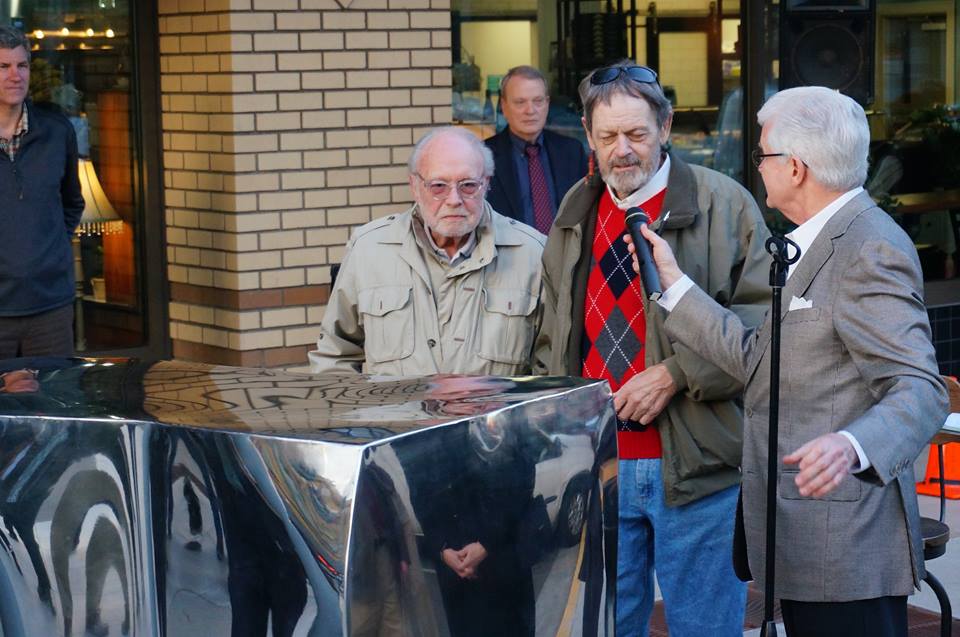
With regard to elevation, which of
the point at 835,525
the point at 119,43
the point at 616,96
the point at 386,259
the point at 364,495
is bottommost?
the point at 835,525

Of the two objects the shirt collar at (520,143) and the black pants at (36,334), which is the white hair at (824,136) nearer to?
the black pants at (36,334)

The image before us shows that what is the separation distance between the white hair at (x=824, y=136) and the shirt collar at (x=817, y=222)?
0.07 feet

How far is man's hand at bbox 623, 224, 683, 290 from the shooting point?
337cm

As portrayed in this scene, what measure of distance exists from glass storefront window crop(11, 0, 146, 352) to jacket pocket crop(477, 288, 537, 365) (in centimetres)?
343

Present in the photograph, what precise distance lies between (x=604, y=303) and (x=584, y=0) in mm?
4628

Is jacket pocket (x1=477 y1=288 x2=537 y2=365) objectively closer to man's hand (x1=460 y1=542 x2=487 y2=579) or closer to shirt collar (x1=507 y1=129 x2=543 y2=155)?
man's hand (x1=460 y1=542 x2=487 y2=579)

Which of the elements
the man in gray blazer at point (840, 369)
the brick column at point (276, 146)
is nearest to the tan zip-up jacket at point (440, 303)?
the man in gray blazer at point (840, 369)

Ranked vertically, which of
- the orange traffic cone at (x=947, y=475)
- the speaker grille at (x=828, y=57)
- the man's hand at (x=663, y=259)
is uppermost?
the speaker grille at (x=828, y=57)

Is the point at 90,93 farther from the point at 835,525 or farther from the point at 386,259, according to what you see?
the point at 835,525

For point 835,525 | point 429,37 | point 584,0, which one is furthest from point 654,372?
point 584,0

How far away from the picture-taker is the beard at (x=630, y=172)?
144 inches

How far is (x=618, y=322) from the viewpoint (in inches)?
146

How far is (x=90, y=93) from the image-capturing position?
679cm

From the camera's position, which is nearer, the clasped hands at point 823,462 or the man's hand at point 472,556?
the man's hand at point 472,556
